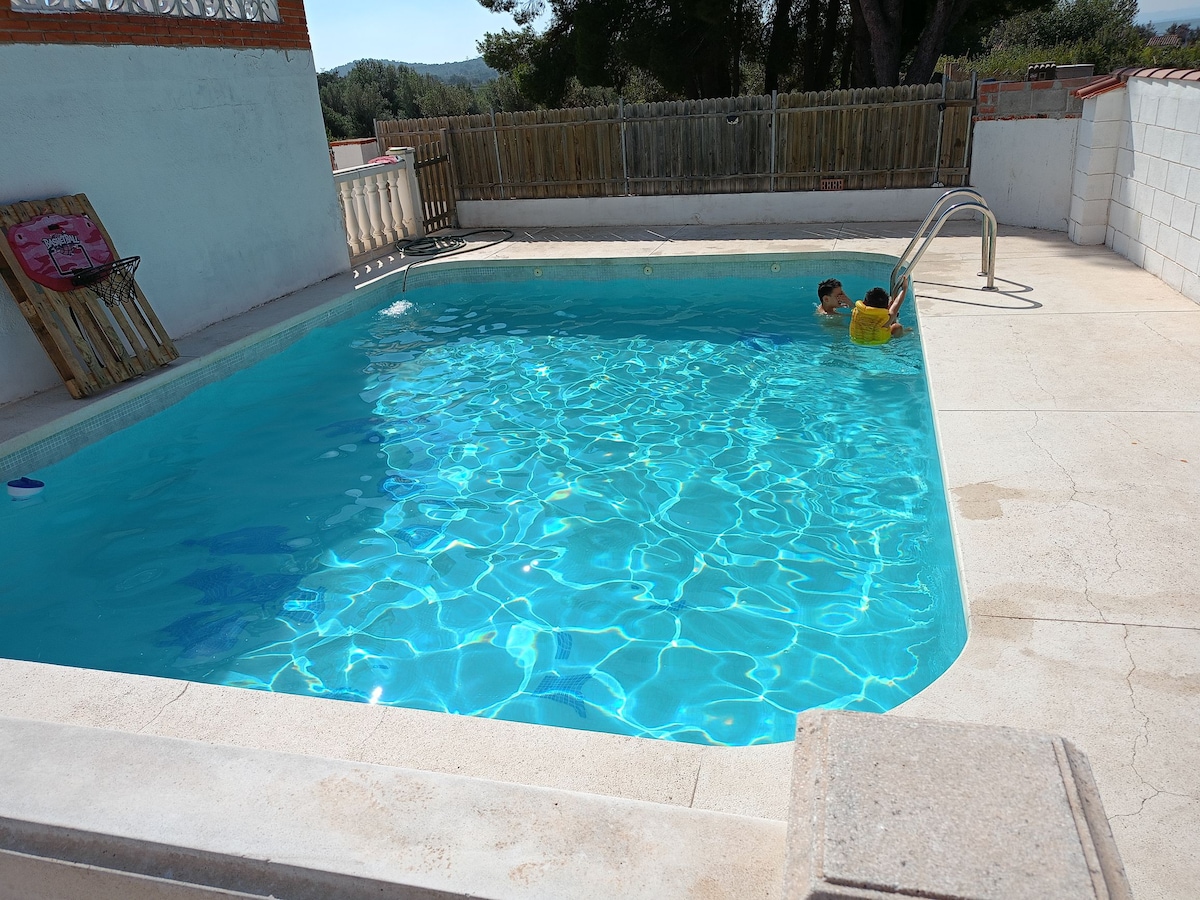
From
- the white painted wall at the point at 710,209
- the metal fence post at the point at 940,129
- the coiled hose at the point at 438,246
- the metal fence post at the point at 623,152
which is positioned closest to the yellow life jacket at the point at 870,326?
the white painted wall at the point at 710,209

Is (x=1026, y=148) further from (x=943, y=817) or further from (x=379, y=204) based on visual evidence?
(x=943, y=817)

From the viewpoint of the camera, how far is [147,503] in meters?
5.83

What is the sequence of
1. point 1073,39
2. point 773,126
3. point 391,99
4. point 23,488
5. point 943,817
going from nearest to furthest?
point 943,817
point 23,488
point 773,126
point 1073,39
point 391,99

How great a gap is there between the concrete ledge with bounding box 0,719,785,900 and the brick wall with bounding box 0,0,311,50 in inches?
269

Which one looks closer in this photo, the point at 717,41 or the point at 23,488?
the point at 23,488

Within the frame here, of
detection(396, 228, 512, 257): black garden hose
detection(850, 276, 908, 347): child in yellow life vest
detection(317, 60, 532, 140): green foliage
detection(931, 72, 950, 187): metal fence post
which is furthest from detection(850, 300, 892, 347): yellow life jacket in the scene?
detection(317, 60, 532, 140): green foliage

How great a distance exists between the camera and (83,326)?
693 centimetres

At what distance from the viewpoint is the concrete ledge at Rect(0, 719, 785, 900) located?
1.79m

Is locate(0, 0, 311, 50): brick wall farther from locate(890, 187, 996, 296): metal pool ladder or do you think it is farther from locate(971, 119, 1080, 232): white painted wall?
locate(971, 119, 1080, 232): white painted wall

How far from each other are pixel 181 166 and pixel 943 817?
9.01 metres

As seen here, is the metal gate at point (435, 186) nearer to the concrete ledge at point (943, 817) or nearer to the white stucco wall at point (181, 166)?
the white stucco wall at point (181, 166)

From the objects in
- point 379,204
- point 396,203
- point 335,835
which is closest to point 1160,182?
point 335,835

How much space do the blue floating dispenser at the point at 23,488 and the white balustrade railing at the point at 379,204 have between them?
19.5 feet

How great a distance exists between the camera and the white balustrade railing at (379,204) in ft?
36.8
